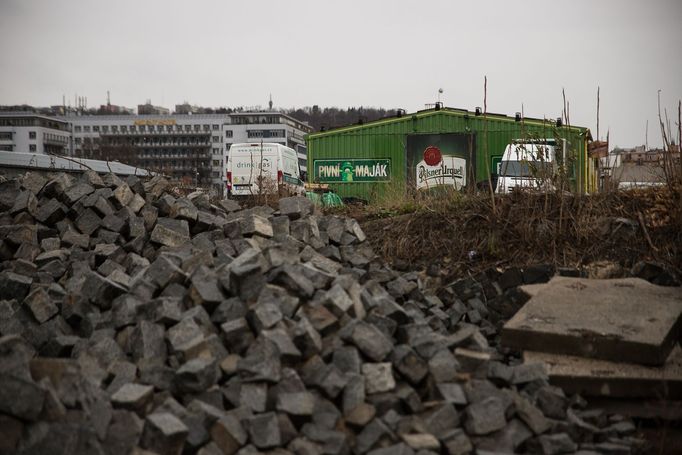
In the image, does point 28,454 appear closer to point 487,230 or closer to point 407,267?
point 407,267

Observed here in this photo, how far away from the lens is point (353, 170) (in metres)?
23.4

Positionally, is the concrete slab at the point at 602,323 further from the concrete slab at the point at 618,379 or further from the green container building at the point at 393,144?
the green container building at the point at 393,144

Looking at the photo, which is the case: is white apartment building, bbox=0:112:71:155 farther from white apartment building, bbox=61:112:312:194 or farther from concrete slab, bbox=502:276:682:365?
concrete slab, bbox=502:276:682:365

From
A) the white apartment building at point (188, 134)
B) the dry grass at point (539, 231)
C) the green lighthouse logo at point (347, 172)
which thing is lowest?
the dry grass at point (539, 231)

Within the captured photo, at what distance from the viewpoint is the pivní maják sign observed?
23297mm

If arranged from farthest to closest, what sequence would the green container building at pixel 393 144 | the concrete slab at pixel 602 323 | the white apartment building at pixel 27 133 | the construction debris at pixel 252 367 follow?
the white apartment building at pixel 27 133 → the green container building at pixel 393 144 → the concrete slab at pixel 602 323 → the construction debris at pixel 252 367

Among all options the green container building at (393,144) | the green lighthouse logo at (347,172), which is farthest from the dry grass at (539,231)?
the green lighthouse logo at (347,172)

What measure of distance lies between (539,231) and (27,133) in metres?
133

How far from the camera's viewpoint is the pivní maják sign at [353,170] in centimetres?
2330

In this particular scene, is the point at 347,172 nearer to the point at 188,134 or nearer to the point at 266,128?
the point at 266,128

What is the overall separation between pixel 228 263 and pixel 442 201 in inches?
154

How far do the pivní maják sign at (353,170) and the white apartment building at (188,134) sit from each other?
94.2 m

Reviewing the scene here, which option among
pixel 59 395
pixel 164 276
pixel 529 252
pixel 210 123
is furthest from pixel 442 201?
pixel 210 123

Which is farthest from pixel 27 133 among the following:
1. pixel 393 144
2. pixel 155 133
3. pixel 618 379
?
pixel 618 379
